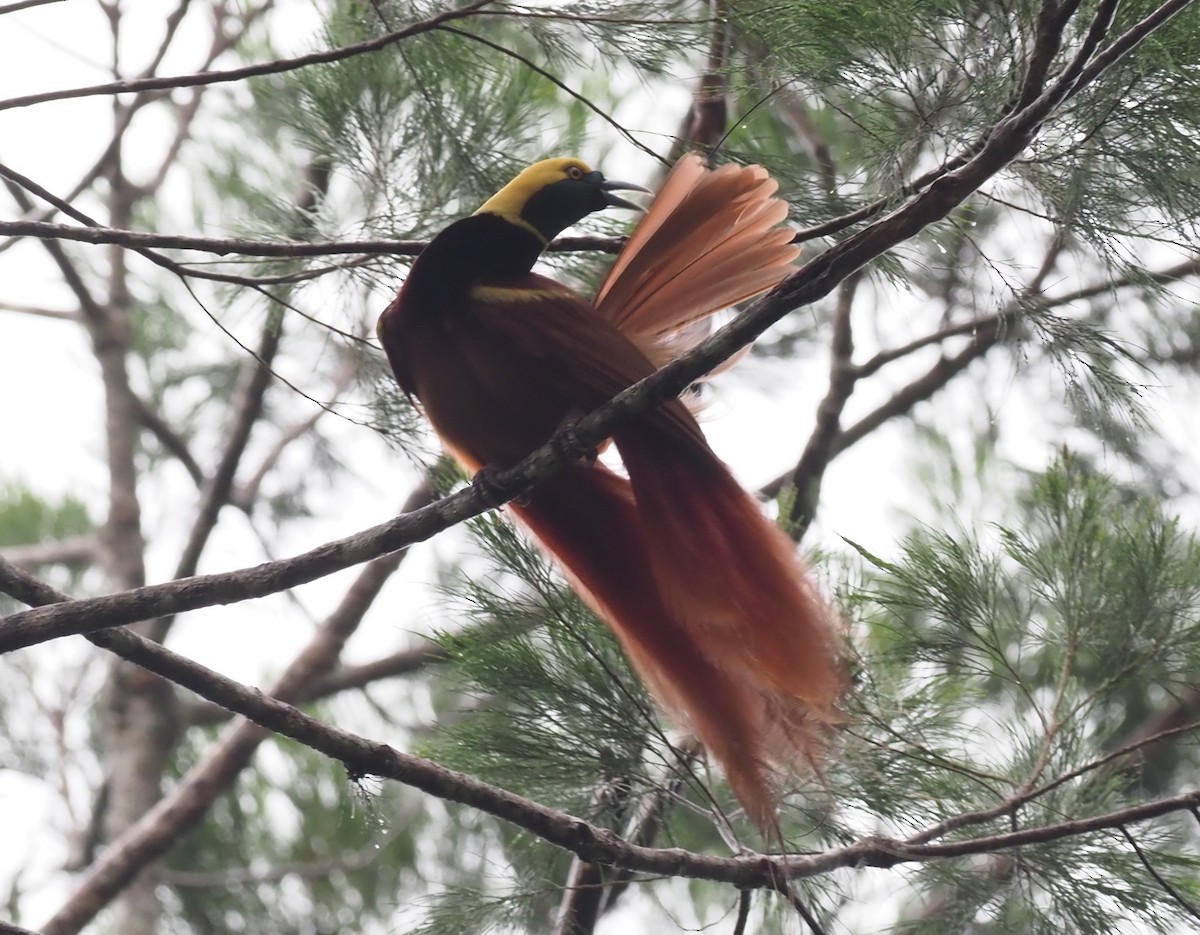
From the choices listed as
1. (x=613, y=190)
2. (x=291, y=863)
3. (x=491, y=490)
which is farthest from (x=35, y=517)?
(x=491, y=490)

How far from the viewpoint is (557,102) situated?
2.99 m

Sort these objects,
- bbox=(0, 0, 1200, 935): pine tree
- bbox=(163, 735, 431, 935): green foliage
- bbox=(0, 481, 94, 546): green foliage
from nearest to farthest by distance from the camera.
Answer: bbox=(0, 0, 1200, 935): pine tree
bbox=(163, 735, 431, 935): green foliage
bbox=(0, 481, 94, 546): green foliage

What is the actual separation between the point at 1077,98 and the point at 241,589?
100cm

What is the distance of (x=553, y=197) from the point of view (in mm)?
1854

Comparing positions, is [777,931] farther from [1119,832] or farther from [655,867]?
[1119,832]

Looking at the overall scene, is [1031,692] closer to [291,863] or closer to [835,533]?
[835,533]

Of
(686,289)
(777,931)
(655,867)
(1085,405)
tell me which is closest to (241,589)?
(655,867)

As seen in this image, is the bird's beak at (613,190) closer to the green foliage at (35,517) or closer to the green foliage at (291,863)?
the green foliage at (291,863)

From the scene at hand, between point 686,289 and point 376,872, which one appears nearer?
point 686,289

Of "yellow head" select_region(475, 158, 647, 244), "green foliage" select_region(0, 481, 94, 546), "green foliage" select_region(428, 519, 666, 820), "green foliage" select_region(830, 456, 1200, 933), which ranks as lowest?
"green foliage" select_region(830, 456, 1200, 933)

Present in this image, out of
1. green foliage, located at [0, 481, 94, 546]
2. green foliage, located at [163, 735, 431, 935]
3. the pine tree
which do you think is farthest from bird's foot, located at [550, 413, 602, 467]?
green foliage, located at [0, 481, 94, 546]

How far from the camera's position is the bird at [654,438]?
150 centimetres

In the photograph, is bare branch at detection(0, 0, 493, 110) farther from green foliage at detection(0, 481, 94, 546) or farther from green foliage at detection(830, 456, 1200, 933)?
green foliage at detection(0, 481, 94, 546)

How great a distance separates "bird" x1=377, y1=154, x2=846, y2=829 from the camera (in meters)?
1.50
